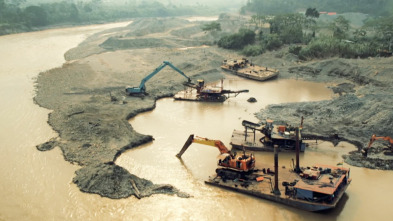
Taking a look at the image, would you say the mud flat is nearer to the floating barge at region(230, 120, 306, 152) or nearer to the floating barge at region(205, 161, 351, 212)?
the floating barge at region(230, 120, 306, 152)

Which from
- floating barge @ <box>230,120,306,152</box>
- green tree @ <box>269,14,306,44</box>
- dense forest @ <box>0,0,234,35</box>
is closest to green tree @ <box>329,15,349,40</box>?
green tree @ <box>269,14,306,44</box>

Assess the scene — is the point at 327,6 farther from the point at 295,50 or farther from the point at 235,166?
the point at 235,166

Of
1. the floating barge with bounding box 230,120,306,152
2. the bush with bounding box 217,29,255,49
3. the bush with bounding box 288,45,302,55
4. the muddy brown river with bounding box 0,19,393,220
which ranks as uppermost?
the bush with bounding box 217,29,255,49

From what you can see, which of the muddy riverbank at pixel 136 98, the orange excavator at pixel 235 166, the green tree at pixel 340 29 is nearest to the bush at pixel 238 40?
the muddy riverbank at pixel 136 98

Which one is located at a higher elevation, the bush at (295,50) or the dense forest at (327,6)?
the dense forest at (327,6)

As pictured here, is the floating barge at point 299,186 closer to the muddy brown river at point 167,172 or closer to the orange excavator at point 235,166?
the orange excavator at point 235,166

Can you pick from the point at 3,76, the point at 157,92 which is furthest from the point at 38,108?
the point at 3,76
